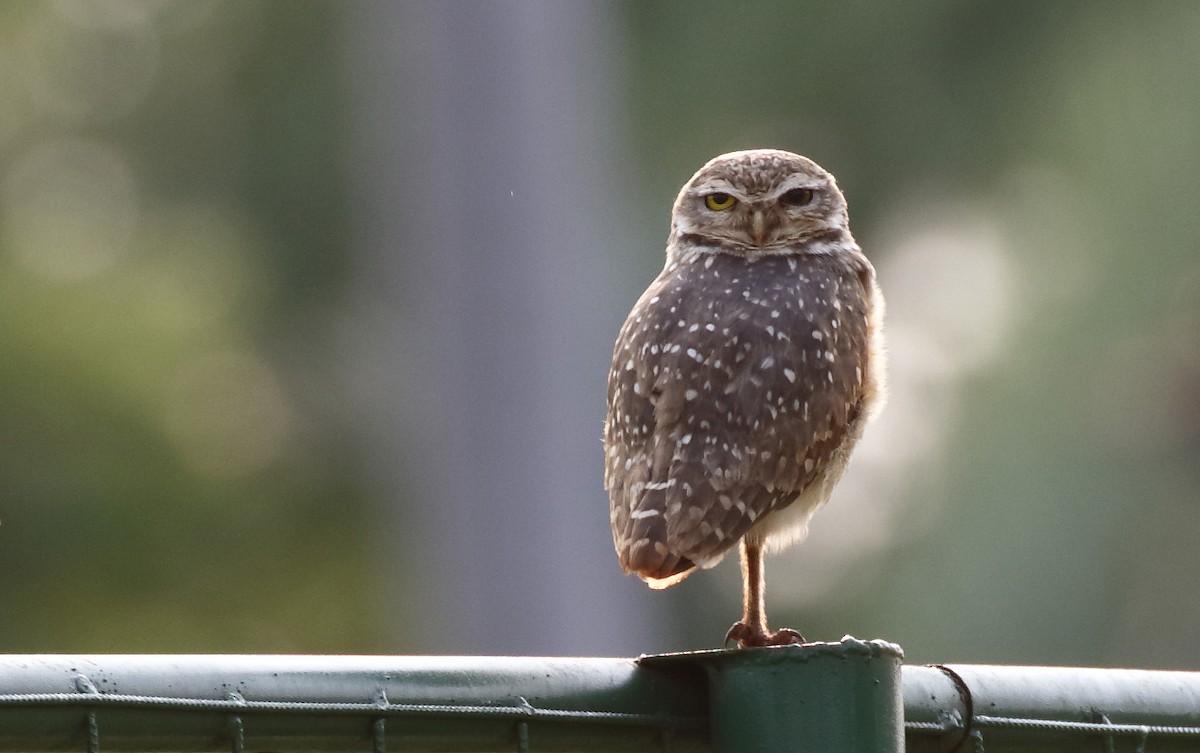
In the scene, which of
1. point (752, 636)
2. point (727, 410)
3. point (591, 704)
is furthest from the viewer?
point (752, 636)

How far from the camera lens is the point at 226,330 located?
11.9m

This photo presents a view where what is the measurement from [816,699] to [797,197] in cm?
225

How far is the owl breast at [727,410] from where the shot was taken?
3.37 meters

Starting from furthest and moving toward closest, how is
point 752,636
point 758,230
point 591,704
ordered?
point 758,230 → point 752,636 → point 591,704

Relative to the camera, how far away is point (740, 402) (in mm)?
3555

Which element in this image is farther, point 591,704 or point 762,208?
point 762,208

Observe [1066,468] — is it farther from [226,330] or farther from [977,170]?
[226,330]

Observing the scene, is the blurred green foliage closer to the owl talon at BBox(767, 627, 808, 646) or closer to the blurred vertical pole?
the blurred vertical pole

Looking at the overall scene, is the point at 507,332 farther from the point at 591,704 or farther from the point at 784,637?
the point at 591,704

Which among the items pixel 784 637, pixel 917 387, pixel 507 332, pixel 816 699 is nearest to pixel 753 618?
pixel 784 637

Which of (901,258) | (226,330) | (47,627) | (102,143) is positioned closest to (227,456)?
(226,330)

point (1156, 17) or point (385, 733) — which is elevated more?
point (1156, 17)

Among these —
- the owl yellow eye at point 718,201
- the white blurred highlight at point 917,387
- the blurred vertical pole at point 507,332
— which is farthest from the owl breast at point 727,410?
the white blurred highlight at point 917,387

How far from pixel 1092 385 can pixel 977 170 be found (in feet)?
5.78
